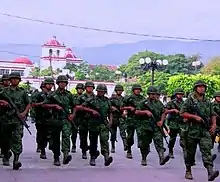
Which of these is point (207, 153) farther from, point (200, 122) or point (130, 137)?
point (130, 137)

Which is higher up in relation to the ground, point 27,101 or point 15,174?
point 27,101

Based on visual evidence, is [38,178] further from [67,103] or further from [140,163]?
[140,163]

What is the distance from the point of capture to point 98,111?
35.6 feet

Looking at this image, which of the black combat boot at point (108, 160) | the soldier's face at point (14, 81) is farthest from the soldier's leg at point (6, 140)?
the black combat boot at point (108, 160)

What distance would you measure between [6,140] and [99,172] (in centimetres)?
191

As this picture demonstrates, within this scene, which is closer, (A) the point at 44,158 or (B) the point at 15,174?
(B) the point at 15,174

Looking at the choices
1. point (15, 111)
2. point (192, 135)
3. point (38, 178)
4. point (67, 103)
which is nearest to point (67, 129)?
point (67, 103)

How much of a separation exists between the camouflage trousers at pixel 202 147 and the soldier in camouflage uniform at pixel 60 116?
253 cm

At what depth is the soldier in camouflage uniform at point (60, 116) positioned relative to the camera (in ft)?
35.0

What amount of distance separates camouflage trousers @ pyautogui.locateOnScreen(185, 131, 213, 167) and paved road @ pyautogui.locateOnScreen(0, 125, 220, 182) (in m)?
0.45

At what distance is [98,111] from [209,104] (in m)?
2.52

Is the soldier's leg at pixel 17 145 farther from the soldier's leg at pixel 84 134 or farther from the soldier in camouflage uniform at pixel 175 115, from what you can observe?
the soldier in camouflage uniform at pixel 175 115

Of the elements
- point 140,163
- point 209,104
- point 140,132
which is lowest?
point 140,163

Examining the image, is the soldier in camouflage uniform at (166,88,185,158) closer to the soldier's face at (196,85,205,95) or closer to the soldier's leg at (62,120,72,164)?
the soldier's leg at (62,120,72,164)
